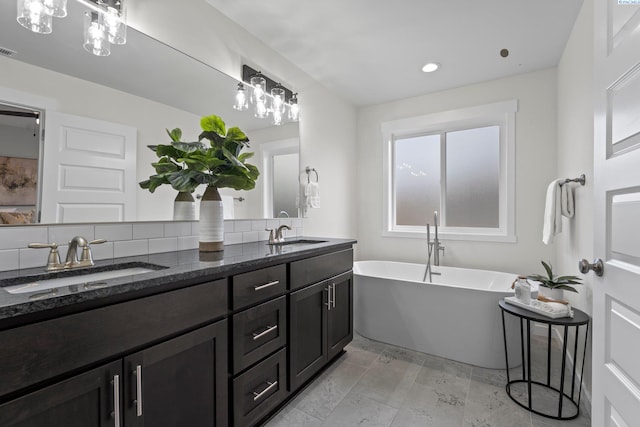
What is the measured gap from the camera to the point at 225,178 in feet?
5.26

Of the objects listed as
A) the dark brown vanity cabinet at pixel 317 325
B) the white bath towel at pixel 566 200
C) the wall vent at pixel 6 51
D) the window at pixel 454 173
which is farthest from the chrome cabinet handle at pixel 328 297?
the wall vent at pixel 6 51

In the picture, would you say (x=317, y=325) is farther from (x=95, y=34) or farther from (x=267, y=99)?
(x=95, y=34)

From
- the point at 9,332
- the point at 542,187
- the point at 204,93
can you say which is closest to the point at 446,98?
the point at 542,187

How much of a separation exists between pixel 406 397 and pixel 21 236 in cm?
219

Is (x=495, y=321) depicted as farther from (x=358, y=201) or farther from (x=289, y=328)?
Result: (x=358, y=201)

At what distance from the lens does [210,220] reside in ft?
5.34

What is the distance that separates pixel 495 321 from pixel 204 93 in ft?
8.69

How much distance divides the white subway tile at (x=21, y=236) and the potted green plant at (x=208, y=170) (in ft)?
1.61

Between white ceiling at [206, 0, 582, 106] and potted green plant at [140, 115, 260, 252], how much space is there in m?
1.07

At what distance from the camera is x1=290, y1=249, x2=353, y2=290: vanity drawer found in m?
1.76

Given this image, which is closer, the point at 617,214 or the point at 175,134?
the point at 617,214

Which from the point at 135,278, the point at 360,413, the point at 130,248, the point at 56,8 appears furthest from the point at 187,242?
the point at 360,413

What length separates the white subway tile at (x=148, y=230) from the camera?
61.5 inches

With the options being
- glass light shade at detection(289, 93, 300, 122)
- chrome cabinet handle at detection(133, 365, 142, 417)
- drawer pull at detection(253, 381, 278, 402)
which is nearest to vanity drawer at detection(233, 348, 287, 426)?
drawer pull at detection(253, 381, 278, 402)
